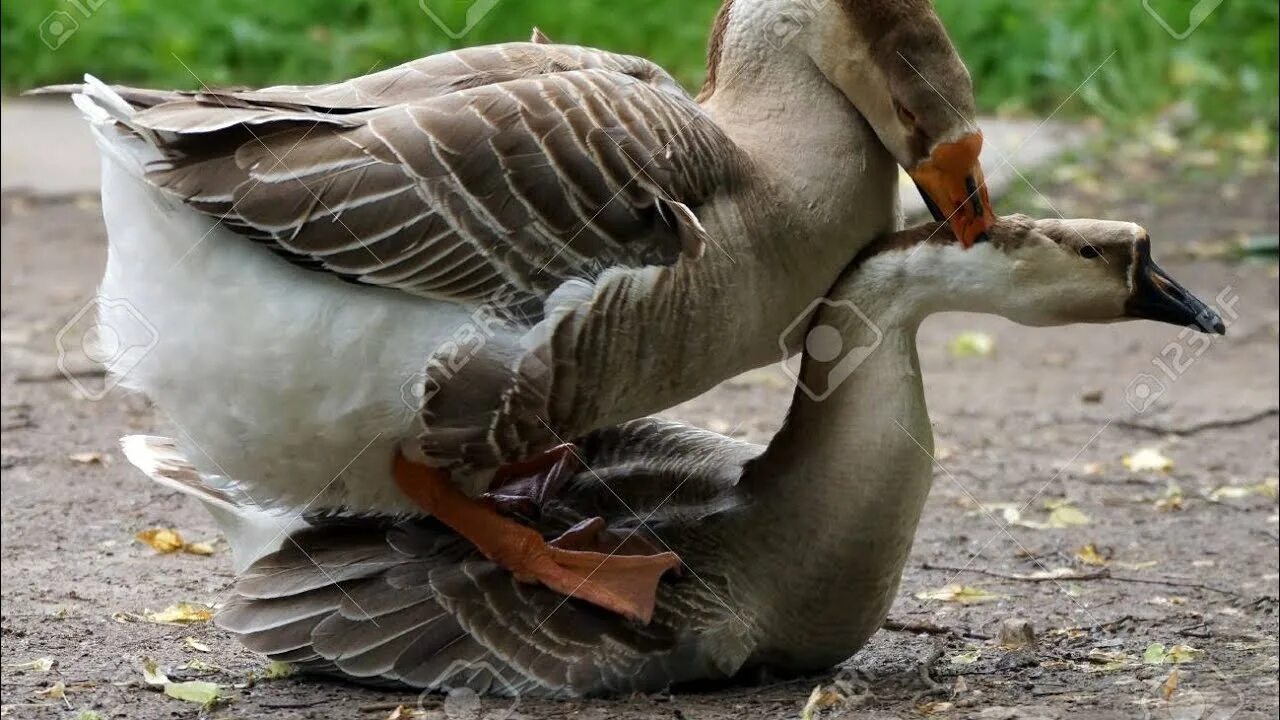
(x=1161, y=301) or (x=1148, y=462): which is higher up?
(x=1161, y=301)

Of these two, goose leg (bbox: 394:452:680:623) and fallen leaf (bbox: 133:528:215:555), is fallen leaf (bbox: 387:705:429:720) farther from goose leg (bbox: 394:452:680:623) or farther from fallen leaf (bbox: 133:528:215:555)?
fallen leaf (bbox: 133:528:215:555)

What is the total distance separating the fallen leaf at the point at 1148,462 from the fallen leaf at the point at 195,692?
3.84m

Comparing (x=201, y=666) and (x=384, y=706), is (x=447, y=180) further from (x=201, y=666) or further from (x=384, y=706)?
(x=201, y=666)

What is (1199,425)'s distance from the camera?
22.5ft

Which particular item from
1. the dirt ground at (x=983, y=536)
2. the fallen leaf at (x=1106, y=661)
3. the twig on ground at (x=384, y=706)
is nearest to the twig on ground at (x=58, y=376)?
the dirt ground at (x=983, y=536)

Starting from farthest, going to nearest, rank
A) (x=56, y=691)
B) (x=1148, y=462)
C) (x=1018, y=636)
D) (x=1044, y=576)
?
(x=1148, y=462), (x=1044, y=576), (x=1018, y=636), (x=56, y=691)

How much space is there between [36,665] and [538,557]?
1291 millimetres

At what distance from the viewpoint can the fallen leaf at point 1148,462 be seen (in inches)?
251

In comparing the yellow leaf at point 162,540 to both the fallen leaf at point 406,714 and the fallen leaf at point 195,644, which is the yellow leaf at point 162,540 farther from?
the fallen leaf at point 406,714

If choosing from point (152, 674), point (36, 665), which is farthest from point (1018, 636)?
point (36, 665)

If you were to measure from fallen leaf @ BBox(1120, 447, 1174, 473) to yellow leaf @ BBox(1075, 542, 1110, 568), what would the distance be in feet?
3.62

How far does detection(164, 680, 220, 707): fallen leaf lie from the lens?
386cm

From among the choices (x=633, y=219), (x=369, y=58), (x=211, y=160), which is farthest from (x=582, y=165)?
(x=369, y=58)

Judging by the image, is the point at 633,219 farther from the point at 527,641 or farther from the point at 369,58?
the point at 369,58
